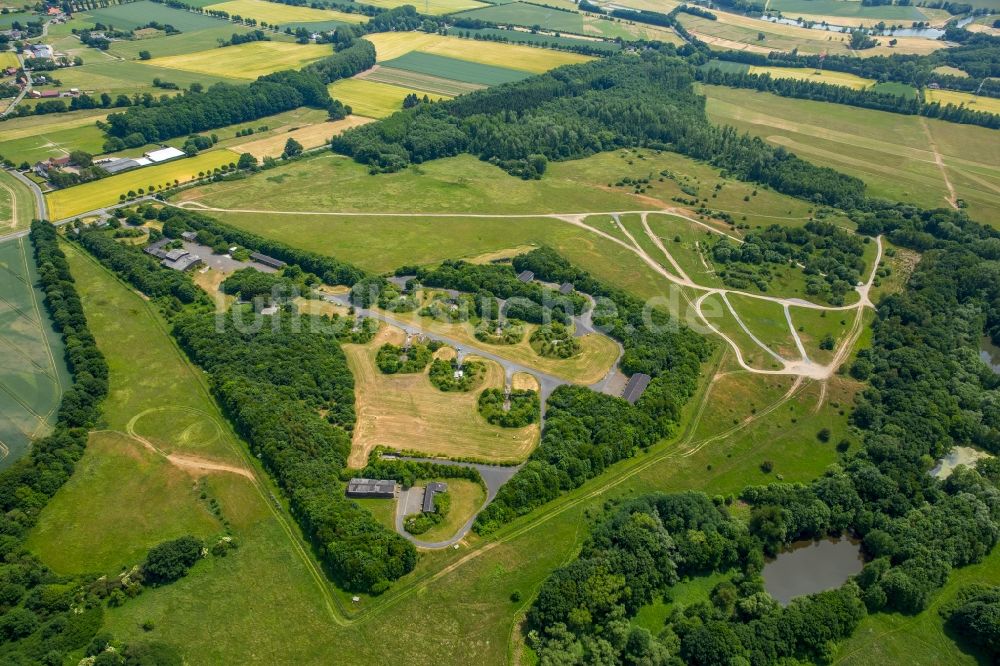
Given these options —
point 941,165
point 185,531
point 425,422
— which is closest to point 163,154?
point 425,422

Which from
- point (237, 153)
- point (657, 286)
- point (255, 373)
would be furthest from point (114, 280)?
point (657, 286)

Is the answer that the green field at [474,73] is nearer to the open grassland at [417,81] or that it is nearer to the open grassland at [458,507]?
the open grassland at [417,81]

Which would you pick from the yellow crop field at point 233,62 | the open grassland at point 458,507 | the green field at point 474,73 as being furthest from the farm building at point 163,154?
the open grassland at point 458,507

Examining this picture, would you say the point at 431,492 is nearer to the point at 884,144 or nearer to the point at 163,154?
the point at 163,154

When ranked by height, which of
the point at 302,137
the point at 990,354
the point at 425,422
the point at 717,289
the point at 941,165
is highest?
the point at 302,137

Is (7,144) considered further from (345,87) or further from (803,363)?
(803,363)
